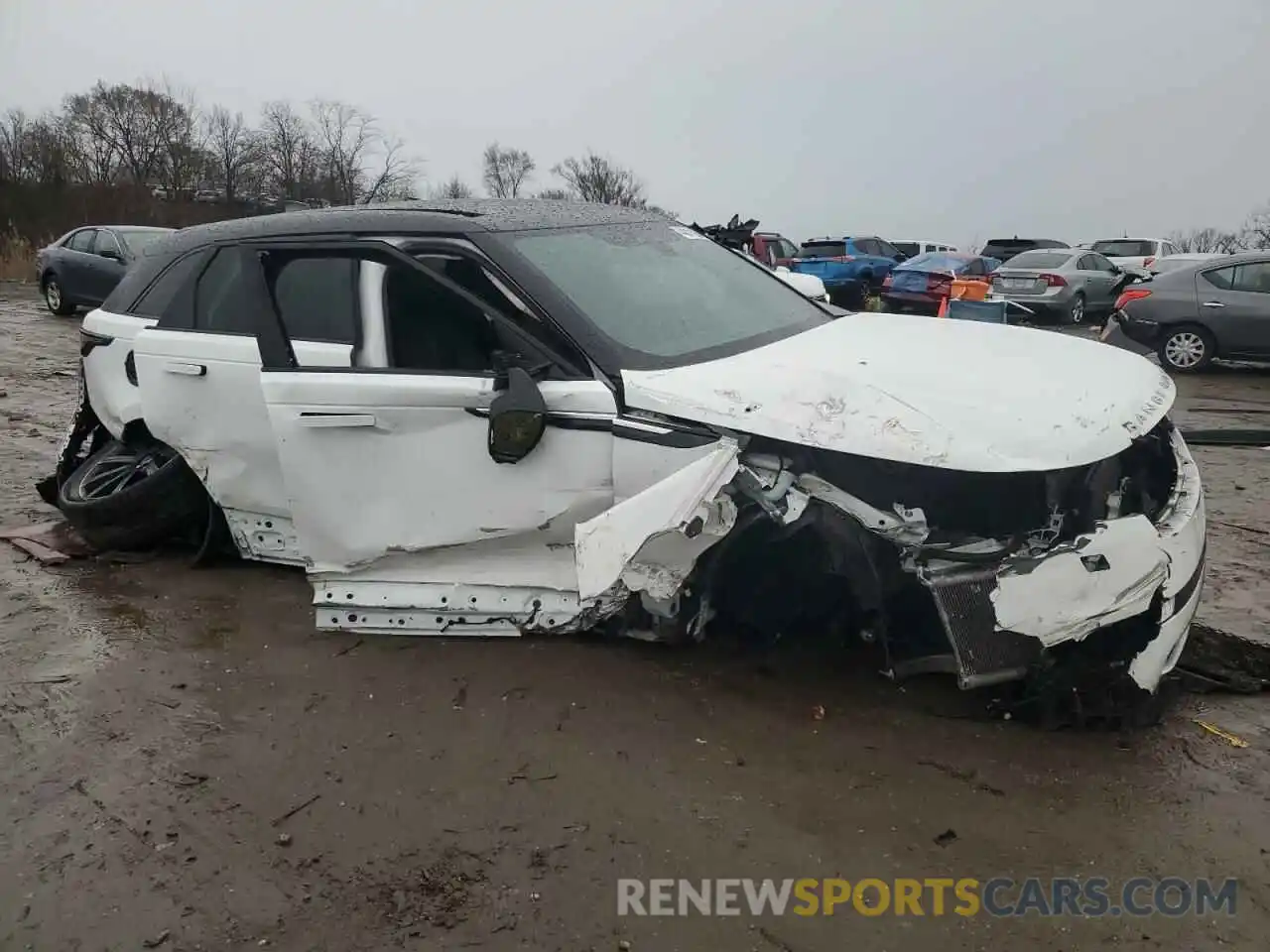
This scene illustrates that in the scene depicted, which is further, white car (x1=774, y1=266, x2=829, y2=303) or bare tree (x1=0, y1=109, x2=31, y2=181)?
bare tree (x1=0, y1=109, x2=31, y2=181)

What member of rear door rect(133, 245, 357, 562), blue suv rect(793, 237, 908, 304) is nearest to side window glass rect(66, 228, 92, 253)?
rear door rect(133, 245, 357, 562)

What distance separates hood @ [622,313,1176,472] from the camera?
100.0 inches

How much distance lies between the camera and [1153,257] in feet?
65.1

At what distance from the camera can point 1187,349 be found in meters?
10.5

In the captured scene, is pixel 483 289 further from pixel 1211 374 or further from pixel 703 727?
pixel 1211 374

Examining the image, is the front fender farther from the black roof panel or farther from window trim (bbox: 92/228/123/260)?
window trim (bbox: 92/228/123/260)

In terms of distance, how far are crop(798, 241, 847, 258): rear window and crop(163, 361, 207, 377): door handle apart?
17.8 m

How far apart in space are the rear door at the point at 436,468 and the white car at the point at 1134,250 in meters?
19.9

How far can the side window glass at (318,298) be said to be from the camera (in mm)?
3627

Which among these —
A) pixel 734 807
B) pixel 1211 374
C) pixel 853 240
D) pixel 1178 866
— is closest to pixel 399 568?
pixel 734 807

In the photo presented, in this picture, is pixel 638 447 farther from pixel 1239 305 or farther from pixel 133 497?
pixel 1239 305

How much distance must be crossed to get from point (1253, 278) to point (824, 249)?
11.2m

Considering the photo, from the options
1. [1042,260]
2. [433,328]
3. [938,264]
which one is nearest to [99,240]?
[433,328]

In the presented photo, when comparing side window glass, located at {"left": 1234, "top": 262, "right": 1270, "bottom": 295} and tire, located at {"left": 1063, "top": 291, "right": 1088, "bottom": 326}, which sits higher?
side window glass, located at {"left": 1234, "top": 262, "right": 1270, "bottom": 295}
